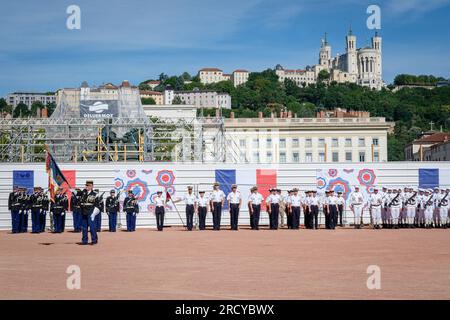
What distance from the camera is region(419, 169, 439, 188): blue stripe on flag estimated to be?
28578 mm

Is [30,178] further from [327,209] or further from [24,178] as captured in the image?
[327,209]

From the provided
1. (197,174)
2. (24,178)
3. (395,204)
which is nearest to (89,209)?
(197,174)

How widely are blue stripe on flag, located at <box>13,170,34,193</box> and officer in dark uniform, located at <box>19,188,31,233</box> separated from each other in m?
2.63

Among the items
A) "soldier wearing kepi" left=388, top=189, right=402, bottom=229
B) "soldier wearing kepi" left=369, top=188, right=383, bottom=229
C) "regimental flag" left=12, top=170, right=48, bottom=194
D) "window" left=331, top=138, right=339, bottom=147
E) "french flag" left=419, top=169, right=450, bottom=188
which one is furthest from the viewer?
"window" left=331, top=138, right=339, bottom=147

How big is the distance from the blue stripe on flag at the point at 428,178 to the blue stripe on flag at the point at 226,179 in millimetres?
8116

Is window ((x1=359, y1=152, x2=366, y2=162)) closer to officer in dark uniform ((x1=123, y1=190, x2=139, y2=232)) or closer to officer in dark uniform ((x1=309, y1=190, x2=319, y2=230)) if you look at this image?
officer in dark uniform ((x1=309, y1=190, x2=319, y2=230))

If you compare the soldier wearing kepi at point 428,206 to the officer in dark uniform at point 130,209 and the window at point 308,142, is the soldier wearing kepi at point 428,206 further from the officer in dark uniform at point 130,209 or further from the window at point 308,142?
the window at point 308,142

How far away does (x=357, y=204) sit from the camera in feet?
87.2

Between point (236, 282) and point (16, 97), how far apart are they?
18415 centimetres

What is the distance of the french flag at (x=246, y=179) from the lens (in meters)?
28.7

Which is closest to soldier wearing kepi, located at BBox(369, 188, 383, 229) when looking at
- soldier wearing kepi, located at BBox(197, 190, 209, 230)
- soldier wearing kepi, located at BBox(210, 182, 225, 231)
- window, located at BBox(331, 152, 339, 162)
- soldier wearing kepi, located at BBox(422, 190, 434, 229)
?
soldier wearing kepi, located at BBox(422, 190, 434, 229)

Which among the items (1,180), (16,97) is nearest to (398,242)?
(1,180)
